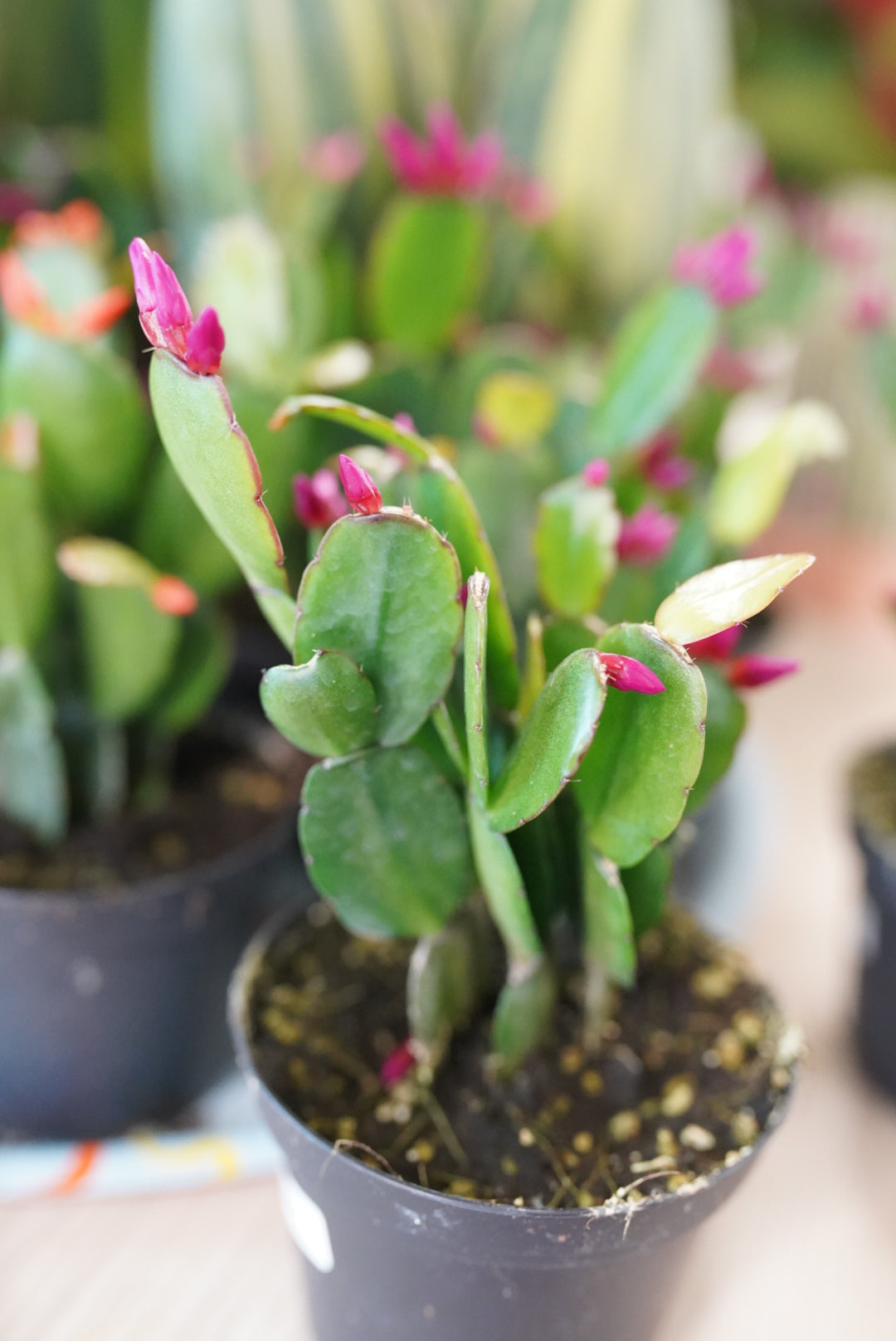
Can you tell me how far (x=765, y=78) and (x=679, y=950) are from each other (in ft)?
4.31

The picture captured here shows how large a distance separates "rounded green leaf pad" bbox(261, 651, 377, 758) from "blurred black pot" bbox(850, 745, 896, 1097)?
34cm

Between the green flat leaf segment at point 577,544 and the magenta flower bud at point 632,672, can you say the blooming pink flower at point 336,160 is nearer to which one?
the green flat leaf segment at point 577,544

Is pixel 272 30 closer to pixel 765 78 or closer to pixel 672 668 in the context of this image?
pixel 672 668

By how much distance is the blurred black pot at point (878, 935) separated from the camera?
572 mm

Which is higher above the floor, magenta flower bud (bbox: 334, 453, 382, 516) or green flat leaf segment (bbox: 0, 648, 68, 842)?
magenta flower bud (bbox: 334, 453, 382, 516)

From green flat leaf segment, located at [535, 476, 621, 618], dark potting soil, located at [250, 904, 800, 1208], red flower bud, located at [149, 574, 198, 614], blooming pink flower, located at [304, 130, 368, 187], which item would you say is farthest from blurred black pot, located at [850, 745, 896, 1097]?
blooming pink flower, located at [304, 130, 368, 187]

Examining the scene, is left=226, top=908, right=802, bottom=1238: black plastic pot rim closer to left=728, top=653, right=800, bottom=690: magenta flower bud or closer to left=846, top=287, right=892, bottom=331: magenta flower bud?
left=728, top=653, right=800, bottom=690: magenta flower bud

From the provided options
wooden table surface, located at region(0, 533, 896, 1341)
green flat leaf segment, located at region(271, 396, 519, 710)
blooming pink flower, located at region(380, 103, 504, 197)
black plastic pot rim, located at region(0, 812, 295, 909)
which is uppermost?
blooming pink flower, located at region(380, 103, 504, 197)

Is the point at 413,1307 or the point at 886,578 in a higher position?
the point at 413,1307

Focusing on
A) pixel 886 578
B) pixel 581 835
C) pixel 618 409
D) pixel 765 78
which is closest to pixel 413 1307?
pixel 581 835

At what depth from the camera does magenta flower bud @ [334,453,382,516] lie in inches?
11.6

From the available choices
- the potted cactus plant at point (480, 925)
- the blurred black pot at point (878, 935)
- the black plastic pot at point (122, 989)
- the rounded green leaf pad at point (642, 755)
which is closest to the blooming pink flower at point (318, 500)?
the potted cactus plant at point (480, 925)

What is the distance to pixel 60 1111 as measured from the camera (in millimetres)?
538

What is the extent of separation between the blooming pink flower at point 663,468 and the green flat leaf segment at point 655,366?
0.03 meters
